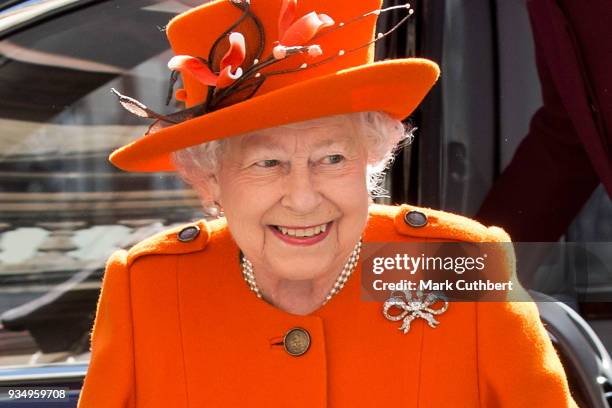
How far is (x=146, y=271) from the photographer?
7.69ft

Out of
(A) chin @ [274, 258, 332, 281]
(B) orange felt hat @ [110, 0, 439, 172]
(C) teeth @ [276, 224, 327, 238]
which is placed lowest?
(A) chin @ [274, 258, 332, 281]

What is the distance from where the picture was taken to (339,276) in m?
2.28

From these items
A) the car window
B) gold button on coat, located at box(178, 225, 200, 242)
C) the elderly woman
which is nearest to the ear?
the elderly woman

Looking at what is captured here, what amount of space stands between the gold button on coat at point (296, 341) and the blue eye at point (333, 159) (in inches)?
13.8

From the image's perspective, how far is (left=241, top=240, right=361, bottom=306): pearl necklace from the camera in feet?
7.47

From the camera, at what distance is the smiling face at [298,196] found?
211cm

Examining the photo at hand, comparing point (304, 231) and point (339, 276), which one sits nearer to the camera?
point (304, 231)

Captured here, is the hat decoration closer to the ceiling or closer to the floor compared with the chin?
closer to the ceiling

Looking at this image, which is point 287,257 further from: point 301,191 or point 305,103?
point 305,103

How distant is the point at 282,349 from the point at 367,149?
0.44 metres

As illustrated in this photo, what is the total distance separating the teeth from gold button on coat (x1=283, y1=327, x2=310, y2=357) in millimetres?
211

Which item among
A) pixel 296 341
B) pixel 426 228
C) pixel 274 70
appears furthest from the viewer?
pixel 426 228

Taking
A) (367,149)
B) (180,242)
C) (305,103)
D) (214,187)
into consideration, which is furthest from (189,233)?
(305,103)

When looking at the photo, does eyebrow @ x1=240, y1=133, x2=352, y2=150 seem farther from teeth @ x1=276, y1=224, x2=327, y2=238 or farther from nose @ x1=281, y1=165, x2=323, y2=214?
teeth @ x1=276, y1=224, x2=327, y2=238
